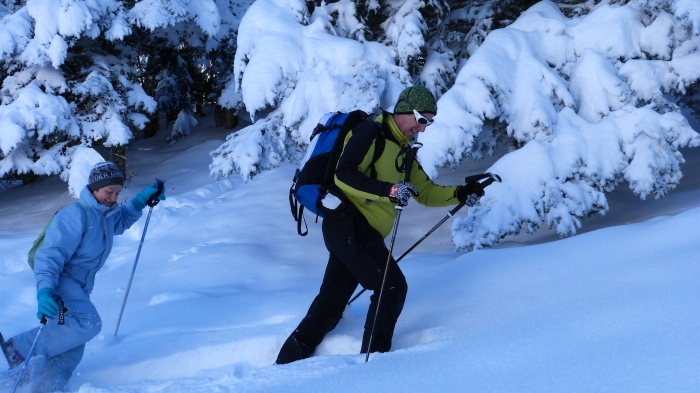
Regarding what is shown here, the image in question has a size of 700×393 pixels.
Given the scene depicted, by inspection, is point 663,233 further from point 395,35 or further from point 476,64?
point 395,35

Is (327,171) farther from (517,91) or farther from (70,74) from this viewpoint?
(70,74)

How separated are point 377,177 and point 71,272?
222 centimetres

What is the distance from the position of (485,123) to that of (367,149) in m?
4.35

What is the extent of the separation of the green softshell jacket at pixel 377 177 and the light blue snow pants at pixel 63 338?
2.04 m

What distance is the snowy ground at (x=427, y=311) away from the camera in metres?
2.44

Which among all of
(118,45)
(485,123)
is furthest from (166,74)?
(485,123)

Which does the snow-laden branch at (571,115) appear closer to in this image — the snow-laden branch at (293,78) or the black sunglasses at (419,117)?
the snow-laden branch at (293,78)

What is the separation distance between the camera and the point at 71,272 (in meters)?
3.87

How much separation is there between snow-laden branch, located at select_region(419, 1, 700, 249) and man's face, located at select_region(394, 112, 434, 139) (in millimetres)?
2975

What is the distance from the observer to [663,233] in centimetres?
377

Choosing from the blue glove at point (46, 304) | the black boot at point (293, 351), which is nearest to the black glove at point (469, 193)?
the black boot at point (293, 351)

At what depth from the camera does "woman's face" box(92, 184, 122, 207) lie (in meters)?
3.91

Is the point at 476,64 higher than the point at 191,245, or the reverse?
the point at 476,64

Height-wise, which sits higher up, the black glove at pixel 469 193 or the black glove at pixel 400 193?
the black glove at pixel 400 193
